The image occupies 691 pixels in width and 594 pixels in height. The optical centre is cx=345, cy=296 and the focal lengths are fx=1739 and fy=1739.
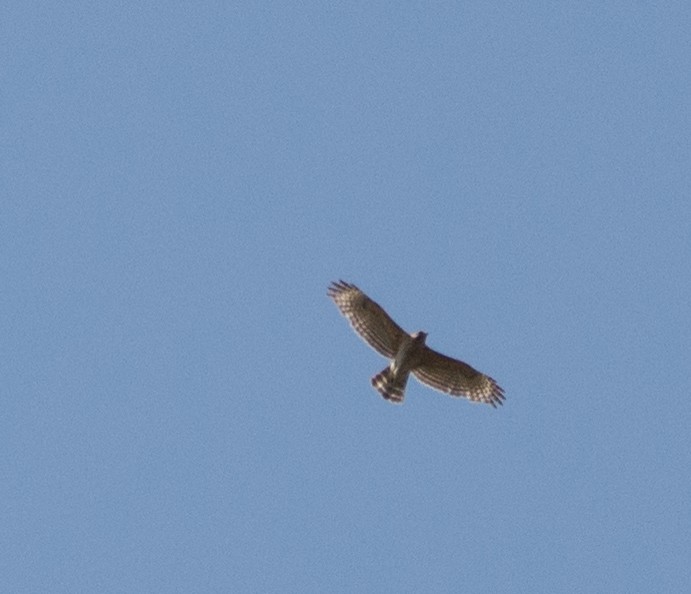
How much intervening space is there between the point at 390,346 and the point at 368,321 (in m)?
0.56

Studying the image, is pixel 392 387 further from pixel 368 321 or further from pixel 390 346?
pixel 368 321

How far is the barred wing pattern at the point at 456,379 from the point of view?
96.9 feet

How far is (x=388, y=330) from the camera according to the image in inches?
1152

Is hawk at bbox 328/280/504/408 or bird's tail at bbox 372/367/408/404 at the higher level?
hawk at bbox 328/280/504/408

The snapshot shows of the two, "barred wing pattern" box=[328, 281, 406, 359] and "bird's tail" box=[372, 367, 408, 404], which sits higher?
"barred wing pattern" box=[328, 281, 406, 359]

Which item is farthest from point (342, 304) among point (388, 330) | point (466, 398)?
point (466, 398)

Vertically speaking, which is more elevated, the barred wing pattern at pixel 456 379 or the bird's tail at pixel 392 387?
the barred wing pattern at pixel 456 379

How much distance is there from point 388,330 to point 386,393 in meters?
1.07

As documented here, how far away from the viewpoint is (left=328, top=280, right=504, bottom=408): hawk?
29.1 m

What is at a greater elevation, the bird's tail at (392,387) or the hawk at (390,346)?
the hawk at (390,346)

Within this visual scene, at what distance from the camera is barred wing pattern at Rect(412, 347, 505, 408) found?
29531 mm

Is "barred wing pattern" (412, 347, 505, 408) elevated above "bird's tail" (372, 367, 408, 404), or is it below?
above

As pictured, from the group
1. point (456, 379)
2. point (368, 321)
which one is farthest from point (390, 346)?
point (456, 379)

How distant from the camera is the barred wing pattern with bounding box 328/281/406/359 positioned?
1150 inches
